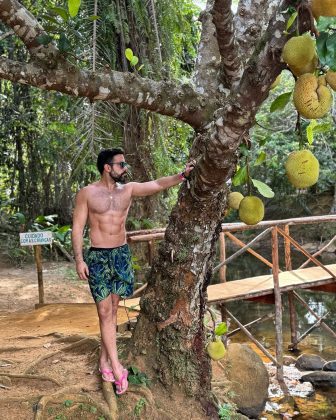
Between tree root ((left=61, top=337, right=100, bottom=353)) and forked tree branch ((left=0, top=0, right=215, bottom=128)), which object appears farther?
tree root ((left=61, top=337, right=100, bottom=353))

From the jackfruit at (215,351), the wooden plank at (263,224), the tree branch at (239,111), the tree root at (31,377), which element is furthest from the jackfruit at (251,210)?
the wooden plank at (263,224)

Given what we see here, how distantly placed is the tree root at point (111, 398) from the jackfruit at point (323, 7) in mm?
2628

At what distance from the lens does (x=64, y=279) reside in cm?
888

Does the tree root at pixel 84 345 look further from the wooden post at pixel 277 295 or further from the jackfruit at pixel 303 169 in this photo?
the jackfruit at pixel 303 169

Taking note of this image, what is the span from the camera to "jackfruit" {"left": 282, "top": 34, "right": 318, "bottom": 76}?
1656 mm

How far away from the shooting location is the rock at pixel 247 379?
15.1 feet

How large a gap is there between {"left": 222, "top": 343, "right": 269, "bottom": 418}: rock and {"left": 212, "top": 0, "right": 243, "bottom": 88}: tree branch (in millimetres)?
2464

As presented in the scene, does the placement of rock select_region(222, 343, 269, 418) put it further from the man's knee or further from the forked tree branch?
the forked tree branch

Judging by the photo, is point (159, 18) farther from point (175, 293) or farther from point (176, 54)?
point (175, 293)

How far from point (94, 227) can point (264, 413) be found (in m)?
2.79

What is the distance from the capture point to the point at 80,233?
334 centimetres

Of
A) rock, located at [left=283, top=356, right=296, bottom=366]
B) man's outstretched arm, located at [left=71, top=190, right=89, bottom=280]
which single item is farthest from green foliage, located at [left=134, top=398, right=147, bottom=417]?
rock, located at [left=283, top=356, right=296, bottom=366]

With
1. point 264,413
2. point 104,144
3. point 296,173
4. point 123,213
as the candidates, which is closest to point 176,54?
point 104,144

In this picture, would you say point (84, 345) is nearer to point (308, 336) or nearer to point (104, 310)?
point (104, 310)
